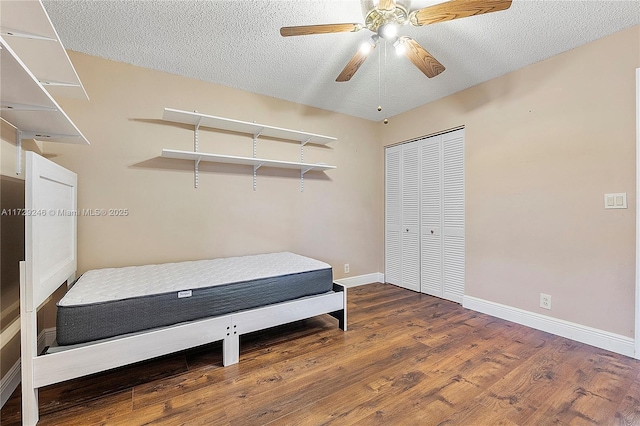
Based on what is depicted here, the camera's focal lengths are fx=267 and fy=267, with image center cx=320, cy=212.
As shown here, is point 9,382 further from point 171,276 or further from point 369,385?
point 369,385

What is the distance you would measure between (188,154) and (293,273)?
1468 mm

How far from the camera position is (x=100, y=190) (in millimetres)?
2344

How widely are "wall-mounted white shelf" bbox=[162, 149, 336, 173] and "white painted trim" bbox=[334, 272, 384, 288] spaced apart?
1572 mm

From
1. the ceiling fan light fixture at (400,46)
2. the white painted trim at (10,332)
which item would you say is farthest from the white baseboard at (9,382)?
the ceiling fan light fixture at (400,46)

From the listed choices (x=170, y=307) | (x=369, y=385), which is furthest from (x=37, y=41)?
(x=369, y=385)

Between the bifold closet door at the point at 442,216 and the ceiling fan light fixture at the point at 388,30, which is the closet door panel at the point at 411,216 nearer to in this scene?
the bifold closet door at the point at 442,216

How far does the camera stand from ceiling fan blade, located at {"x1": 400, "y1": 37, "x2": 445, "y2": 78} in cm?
175

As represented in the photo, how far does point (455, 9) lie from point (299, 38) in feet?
3.78

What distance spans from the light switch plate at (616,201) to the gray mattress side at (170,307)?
7.65 ft

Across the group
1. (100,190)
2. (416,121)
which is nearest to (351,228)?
(416,121)

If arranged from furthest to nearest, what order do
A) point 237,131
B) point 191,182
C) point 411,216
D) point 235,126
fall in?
point 411,216 → point 237,131 → point 235,126 → point 191,182

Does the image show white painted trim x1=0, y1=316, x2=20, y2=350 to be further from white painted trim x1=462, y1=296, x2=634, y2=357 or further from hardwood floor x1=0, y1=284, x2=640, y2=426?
white painted trim x1=462, y1=296, x2=634, y2=357

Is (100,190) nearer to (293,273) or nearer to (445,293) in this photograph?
(293,273)

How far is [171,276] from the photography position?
2.04m
